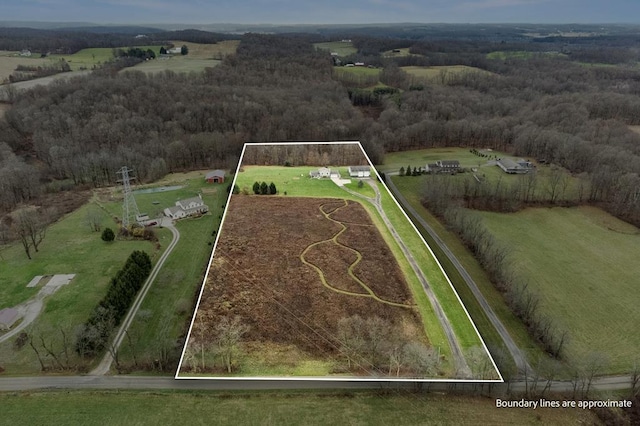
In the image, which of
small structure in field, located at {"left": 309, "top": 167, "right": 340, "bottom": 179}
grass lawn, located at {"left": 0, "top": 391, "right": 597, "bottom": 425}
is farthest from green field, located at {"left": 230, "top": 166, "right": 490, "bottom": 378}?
grass lawn, located at {"left": 0, "top": 391, "right": 597, "bottom": 425}

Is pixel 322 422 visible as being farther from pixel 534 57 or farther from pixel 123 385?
pixel 534 57

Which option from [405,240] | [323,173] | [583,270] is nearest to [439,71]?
[583,270]

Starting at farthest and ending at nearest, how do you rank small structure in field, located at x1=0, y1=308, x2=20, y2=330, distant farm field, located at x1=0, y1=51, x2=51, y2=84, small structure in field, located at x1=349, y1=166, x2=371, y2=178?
distant farm field, located at x1=0, y1=51, x2=51, y2=84 → small structure in field, located at x1=349, y1=166, x2=371, y2=178 → small structure in field, located at x1=0, y1=308, x2=20, y2=330

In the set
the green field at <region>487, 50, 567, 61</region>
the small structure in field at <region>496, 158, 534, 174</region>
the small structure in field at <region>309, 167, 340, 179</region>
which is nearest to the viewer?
the small structure in field at <region>309, 167, 340, 179</region>

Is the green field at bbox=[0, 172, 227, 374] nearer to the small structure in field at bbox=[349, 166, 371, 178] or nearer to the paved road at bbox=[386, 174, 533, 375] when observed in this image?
the small structure in field at bbox=[349, 166, 371, 178]

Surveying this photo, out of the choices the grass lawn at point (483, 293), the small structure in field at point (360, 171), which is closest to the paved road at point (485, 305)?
the grass lawn at point (483, 293)

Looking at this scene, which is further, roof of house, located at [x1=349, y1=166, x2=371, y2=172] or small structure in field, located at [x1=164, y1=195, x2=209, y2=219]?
small structure in field, located at [x1=164, y1=195, x2=209, y2=219]

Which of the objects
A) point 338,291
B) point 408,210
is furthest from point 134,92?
point 338,291

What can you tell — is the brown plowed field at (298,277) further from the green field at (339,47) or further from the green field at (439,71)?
the green field at (339,47)
